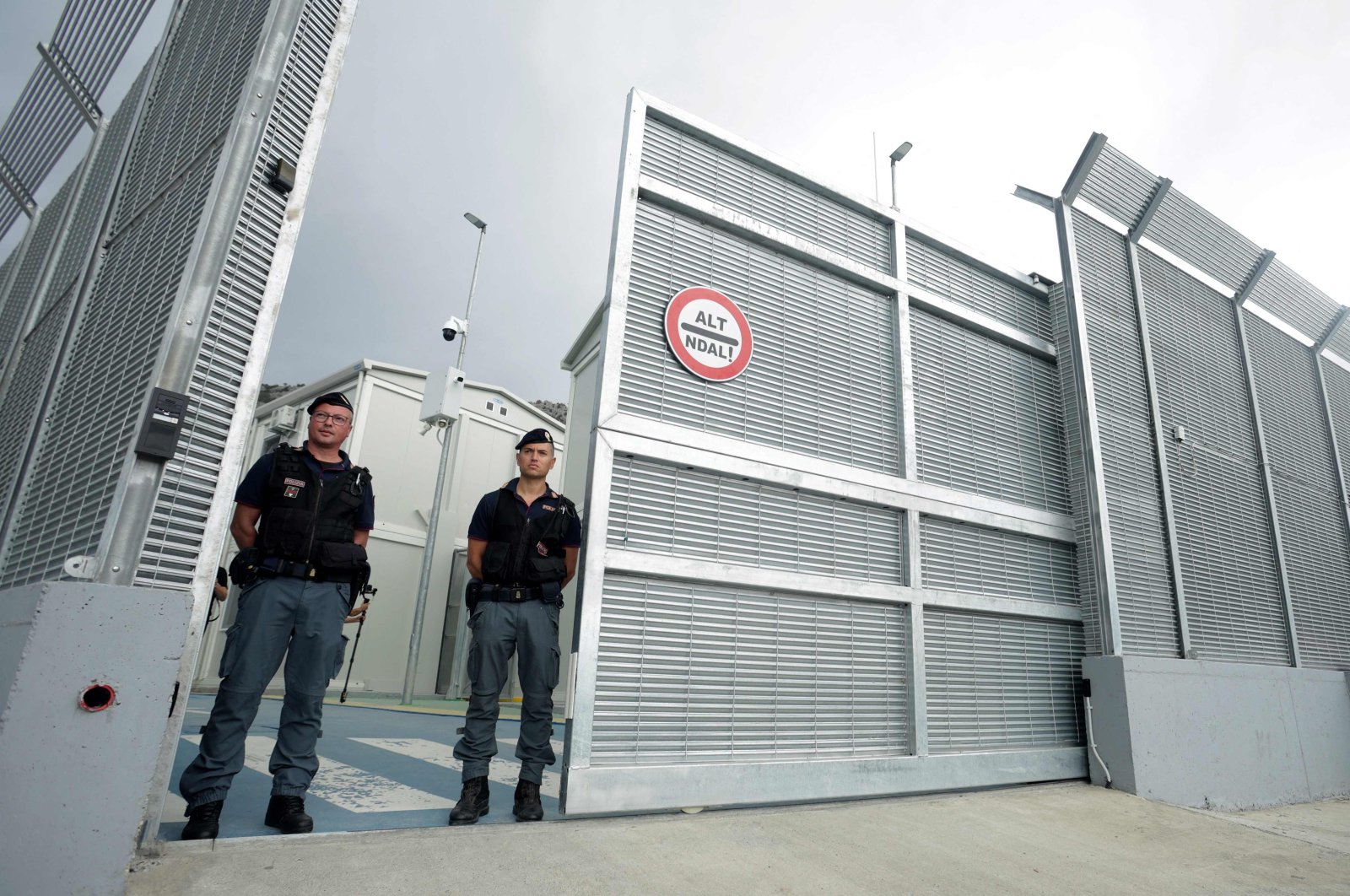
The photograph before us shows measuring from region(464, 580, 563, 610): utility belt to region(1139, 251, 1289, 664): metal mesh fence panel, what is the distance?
17.1ft

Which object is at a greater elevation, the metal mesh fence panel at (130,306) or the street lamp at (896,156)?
the street lamp at (896,156)

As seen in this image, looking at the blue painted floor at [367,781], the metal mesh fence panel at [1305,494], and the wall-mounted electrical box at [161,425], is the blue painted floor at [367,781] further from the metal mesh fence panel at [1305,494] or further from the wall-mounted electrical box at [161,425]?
the metal mesh fence panel at [1305,494]

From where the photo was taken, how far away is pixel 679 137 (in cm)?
443

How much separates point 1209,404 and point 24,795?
27.2 feet

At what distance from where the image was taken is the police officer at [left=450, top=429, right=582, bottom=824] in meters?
3.05

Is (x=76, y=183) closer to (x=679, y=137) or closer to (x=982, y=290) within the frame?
(x=679, y=137)

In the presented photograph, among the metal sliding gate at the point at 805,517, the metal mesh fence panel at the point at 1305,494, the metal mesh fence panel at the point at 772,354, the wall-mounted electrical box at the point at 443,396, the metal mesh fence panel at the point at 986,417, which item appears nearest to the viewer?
the metal sliding gate at the point at 805,517

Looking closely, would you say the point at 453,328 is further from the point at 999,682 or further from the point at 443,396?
the point at 999,682

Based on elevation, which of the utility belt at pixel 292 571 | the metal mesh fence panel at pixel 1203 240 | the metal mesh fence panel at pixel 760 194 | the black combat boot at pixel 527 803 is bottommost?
the black combat boot at pixel 527 803

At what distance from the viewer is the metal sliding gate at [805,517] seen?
3.61m

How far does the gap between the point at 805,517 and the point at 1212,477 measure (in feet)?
14.7

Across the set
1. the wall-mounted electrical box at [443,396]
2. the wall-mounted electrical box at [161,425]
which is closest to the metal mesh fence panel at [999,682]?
the wall-mounted electrical box at [161,425]

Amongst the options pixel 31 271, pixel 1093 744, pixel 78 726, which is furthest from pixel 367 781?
pixel 31 271

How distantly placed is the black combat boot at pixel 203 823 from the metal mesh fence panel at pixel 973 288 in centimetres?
499
